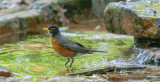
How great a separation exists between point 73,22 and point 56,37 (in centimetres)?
679

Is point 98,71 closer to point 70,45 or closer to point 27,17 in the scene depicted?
point 70,45

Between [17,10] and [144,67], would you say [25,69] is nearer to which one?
[144,67]

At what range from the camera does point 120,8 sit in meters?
5.37

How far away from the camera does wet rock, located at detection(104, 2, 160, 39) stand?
188 inches

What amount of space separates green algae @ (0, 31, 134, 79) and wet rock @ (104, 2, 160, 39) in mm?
541

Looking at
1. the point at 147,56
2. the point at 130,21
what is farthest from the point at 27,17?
the point at 147,56

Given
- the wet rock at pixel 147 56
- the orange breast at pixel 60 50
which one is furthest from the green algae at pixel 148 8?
the orange breast at pixel 60 50

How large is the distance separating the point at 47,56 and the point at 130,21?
172cm

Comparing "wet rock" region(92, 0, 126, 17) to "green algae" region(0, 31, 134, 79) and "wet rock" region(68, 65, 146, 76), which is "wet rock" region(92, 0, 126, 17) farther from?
"wet rock" region(68, 65, 146, 76)

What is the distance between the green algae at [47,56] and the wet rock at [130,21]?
21.3 inches

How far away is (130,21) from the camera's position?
16.6 ft

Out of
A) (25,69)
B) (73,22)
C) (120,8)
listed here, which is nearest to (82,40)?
(120,8)

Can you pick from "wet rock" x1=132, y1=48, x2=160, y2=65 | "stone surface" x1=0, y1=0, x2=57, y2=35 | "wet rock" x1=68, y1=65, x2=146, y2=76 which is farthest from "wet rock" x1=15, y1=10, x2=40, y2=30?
"wet rock" x1=68, y1=65, x2=146, y2=76

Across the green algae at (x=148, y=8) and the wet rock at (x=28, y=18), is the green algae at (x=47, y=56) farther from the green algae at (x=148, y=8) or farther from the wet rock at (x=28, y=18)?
the wet rock at (x=28, y=18)
